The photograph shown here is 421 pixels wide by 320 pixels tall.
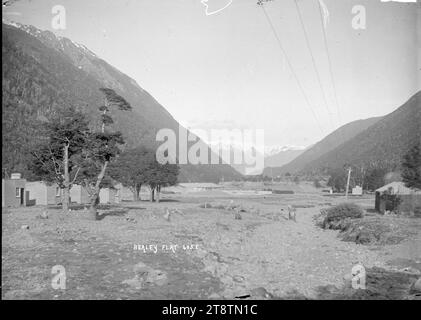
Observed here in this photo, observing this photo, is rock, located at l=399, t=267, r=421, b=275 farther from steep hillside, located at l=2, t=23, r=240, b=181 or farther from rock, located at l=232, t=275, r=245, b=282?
steep hillside, located at l=2, t=23, r=240, b=181

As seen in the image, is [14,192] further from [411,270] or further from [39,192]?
[411,270]

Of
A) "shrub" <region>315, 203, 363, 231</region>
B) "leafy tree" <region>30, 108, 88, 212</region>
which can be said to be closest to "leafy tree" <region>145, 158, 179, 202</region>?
"leafy tree" <region>30, 108, 88, 212</region>

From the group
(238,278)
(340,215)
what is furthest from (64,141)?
(340,215)

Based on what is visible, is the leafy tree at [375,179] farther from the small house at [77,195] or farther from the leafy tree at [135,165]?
the small house at [77,195]

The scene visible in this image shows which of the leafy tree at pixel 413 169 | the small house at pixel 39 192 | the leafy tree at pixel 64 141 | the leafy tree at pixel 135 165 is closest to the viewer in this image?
the leafy tree at pixel 64 141

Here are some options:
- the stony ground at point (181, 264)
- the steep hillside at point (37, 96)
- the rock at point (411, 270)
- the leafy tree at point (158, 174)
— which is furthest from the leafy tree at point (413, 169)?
the steep hillside at point (37, 96)

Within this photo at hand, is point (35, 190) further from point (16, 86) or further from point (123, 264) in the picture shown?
point (16, 86)
